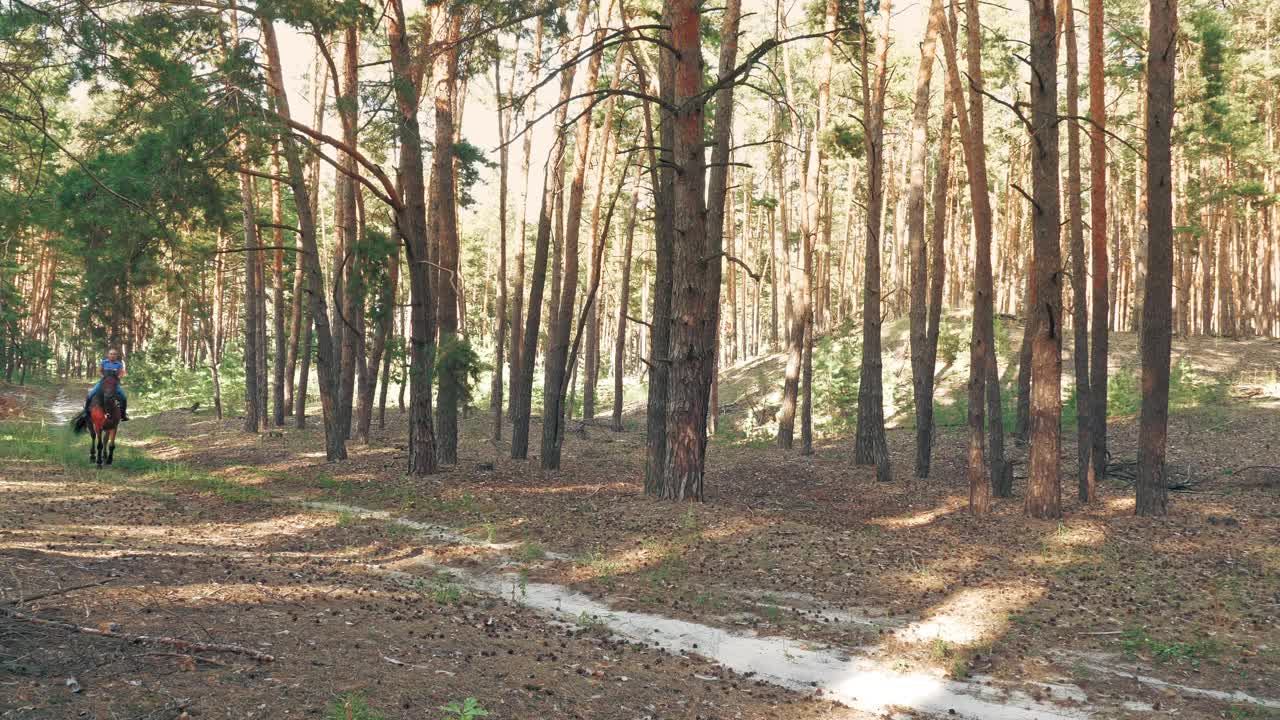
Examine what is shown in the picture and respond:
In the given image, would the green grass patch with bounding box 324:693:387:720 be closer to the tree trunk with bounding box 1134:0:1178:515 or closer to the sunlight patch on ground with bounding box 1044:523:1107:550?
the sunlight patch on ground with bounding box 1044:523:1107:550

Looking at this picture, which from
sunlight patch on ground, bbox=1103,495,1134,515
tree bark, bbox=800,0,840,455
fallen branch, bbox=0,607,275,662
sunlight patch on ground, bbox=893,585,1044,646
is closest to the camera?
fallen branch, bbox=0,607,275,662

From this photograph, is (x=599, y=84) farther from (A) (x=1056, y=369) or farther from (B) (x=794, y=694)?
(B) (x=794, y=694)

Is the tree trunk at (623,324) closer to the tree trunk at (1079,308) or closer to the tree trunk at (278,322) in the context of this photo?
the tree trunk at (278,322)

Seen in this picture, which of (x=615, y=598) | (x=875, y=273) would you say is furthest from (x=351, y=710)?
(x=875, y=273)

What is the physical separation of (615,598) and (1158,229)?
997 cm

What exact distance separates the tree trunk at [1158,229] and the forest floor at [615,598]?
177 cm

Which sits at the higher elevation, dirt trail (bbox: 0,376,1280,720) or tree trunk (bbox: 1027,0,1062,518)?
tree trunk (bbox: 1027,0,1062,518)

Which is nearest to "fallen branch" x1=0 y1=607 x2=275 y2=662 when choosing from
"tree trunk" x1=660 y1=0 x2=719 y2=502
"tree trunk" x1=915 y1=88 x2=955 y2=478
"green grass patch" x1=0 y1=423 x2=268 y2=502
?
"tree trunk" x1=660 y1=0 x2=719 y2=502

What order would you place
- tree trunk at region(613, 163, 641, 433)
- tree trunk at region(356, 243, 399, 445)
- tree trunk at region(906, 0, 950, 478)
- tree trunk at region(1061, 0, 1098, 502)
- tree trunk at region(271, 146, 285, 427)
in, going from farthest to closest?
tree trunk at region(271, 146, 285, 427) → tree trunk at region(613, 163, 641, 433) → tree trunk at region(356, 243, 399, 445) → tree trunk at region(906, 0, 950, 478) → tree trunk at region(1061, 0, 1098, 502)

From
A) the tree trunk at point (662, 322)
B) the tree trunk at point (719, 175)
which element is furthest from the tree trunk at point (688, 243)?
the tree trunk at point (719, 175)

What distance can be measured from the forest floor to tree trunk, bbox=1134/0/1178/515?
177cm

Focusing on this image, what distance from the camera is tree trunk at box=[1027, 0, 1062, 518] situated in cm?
1253

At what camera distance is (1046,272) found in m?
12.6

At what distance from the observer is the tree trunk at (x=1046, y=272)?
12.5 m
